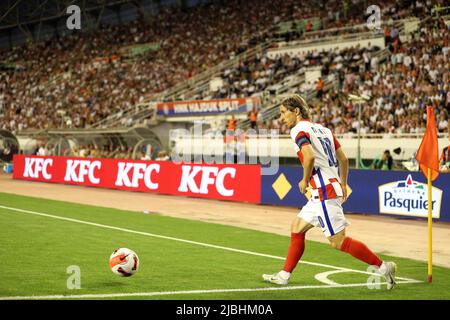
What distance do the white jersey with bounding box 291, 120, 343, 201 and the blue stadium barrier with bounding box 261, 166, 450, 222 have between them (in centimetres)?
965

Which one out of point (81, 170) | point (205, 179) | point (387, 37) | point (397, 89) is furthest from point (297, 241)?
point (387, 37)

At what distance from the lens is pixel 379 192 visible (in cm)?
1866

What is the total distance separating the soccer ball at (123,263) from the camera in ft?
27.2

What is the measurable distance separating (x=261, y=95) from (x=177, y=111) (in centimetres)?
550

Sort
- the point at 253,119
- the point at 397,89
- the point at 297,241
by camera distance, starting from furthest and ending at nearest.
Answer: the point at 253,119 → the point at 397,89 → the point at 297,241

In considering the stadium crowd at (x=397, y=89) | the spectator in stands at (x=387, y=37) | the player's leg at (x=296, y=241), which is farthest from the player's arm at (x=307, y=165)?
the spectator in stands at (x=387, y=37)

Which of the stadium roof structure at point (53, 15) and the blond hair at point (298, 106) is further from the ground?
the stadium roof structure at point (53, 15)

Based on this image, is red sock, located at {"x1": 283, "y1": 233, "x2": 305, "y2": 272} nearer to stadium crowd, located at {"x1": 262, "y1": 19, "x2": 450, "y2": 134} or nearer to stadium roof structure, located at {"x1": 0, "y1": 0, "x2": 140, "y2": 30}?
stadium crowd, located at {"x1": 262, "y1": 19, "x2": 450, "y2": 134}

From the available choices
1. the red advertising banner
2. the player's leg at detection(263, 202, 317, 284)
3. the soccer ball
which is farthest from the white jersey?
the red advertising banner

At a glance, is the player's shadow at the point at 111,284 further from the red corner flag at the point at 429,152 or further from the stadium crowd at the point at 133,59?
the stadium crowd at the point at 133,59

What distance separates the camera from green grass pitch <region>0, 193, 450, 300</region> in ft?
25.4

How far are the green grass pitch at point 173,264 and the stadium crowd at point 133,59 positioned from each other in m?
26.9

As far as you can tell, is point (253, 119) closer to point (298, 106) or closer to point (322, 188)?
point (298, 106)

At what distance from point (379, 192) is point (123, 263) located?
38.2 feet
